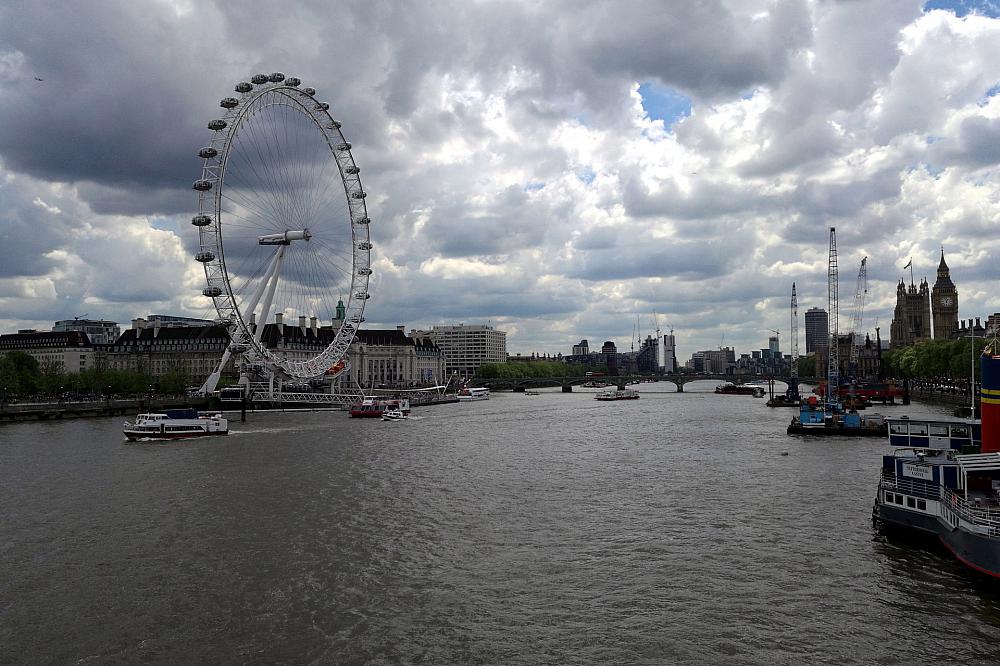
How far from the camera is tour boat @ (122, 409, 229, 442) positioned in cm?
6084

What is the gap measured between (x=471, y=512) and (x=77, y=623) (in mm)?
15321

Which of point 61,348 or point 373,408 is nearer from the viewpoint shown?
point 373,408

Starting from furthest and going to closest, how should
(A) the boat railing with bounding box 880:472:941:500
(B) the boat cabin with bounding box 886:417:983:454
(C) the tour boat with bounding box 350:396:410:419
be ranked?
(C) the tour boat with bounding box 350:396:410:419 → (B) the boat cabin with bounding box 886:417:983:454 → (A) the boat railing with bounding box 880:472:941:500

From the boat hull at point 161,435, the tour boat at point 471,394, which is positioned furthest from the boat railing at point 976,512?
the tour boat at point 471,394

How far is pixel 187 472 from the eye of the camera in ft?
140

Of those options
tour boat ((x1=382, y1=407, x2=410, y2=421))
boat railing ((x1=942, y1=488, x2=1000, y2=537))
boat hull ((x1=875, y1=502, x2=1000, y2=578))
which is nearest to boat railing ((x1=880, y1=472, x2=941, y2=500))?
boat hull ((x1=875, y1=502, x2=1000, y2=578))

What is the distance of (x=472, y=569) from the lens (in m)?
22.4

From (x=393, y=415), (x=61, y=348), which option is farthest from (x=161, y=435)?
(x=61, y=348)

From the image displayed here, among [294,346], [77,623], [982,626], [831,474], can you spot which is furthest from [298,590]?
[294,346]

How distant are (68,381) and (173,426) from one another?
60056 mm

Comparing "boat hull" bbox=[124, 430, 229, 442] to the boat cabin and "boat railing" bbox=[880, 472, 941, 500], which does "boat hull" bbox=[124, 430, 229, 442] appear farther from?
"boat railing" bbox=[880, 472, 941, 500]

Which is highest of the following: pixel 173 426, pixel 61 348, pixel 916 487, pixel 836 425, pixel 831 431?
pixel 61 348

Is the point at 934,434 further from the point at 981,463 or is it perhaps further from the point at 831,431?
the point at 831,431

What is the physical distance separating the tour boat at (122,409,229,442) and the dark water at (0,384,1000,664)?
670 inches
